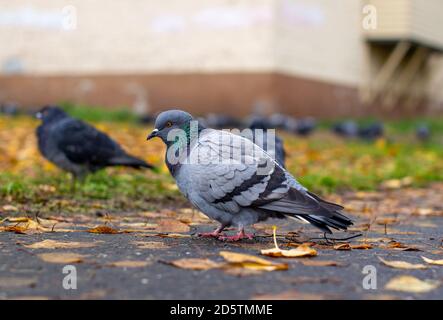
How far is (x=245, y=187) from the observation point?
3508 mm

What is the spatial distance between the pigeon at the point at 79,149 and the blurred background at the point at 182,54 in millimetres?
8332

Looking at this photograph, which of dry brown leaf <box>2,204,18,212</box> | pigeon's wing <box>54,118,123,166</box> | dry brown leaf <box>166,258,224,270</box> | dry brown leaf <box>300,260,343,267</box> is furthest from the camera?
pigeon's wing <box>54,118,123,166</box>

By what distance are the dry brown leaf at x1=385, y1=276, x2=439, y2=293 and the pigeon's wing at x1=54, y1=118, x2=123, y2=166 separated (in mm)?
3810

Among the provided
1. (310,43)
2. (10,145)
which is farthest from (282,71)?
(10,145)

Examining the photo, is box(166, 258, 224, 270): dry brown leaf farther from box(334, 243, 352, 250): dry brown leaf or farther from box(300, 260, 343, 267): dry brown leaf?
box(334, 243, 352, 250): dry brown leaf

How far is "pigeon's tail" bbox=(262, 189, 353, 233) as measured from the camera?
343cm

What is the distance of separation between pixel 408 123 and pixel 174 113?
582 inches

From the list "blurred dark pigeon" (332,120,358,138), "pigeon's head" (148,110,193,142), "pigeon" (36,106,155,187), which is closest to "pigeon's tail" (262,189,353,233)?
"pigeon's head" (148,110,193,142)

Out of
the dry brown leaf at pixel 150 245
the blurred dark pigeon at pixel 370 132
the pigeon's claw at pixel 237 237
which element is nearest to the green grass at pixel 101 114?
the blurred dark pigeon at pixel 370 132

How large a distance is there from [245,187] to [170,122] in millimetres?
580

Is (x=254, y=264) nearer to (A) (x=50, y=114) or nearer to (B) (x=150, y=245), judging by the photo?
(B) (x=150, y=245)

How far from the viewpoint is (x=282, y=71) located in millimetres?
14570

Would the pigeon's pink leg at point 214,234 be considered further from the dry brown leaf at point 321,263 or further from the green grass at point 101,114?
the green grass at point 101,114
